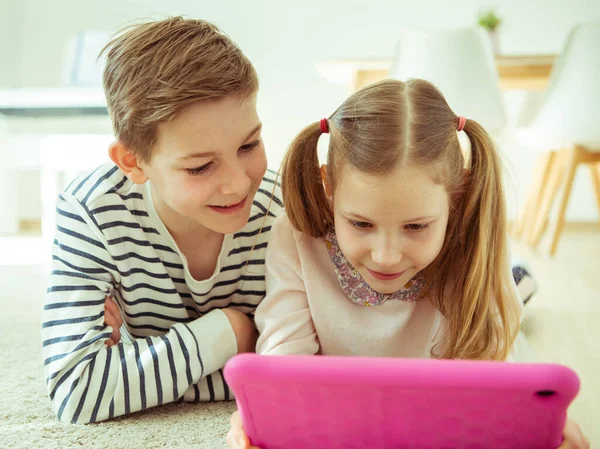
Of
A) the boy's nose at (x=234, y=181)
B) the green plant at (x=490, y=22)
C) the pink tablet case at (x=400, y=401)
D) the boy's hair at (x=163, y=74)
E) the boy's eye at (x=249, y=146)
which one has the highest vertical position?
the green plant at (x=490, y=22)

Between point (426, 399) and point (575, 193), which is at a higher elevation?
point (426, 399)

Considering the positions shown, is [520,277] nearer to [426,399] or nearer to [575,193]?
[426,399]

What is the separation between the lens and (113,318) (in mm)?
984

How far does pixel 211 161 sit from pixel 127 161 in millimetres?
137

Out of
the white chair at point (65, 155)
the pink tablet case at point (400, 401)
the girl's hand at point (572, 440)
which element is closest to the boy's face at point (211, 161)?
the pink tablet case at point (400, 401)

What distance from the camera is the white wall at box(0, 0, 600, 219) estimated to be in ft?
10.00

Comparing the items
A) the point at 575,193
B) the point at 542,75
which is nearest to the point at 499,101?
the point at 542,75

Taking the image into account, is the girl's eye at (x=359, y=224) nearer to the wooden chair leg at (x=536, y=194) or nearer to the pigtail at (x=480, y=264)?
the pigtail at (x=480, y=264)

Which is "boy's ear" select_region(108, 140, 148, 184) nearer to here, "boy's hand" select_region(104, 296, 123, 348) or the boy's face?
the boy's face

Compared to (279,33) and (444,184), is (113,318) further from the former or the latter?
(279,33)

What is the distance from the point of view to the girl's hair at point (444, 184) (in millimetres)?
789

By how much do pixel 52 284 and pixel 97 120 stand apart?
2.09 metres

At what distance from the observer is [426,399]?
0.58 meters

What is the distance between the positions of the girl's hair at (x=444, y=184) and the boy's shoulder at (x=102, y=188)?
10.1 inches
